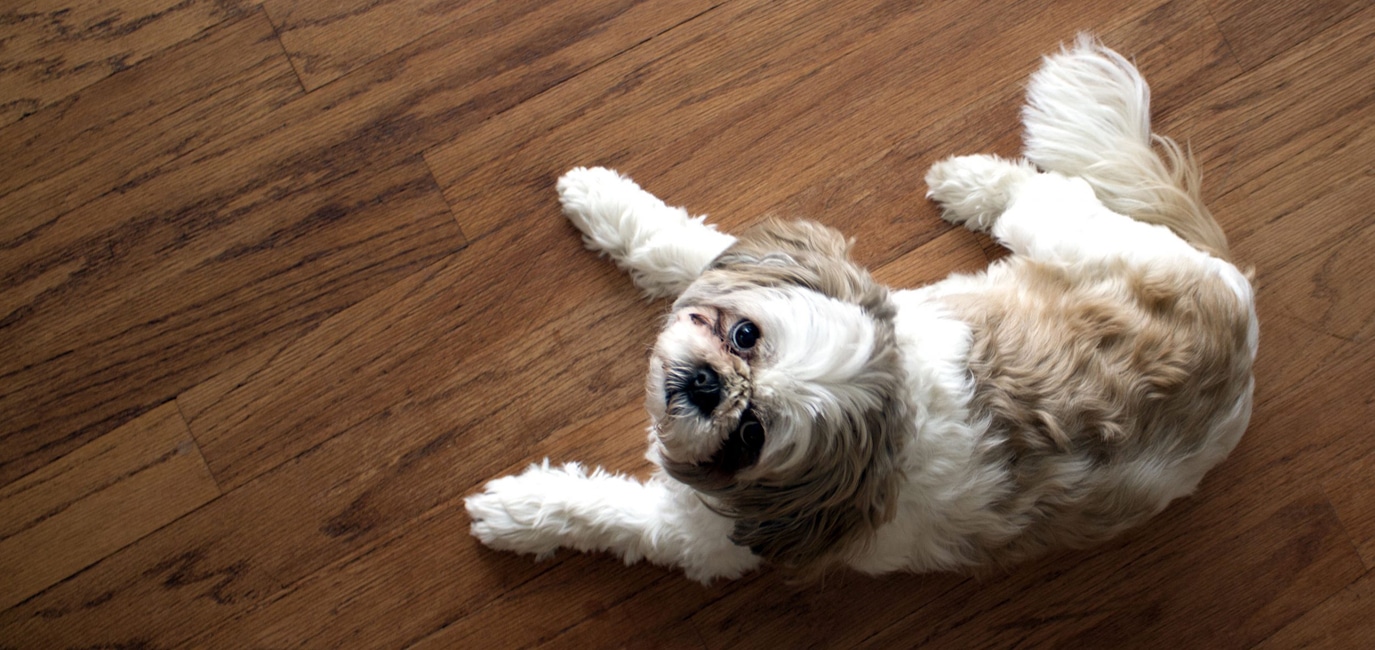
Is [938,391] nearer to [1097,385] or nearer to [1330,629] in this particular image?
[1097,385]

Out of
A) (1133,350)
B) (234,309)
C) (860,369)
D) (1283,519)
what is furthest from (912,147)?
(234,309)

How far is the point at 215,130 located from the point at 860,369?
153cm

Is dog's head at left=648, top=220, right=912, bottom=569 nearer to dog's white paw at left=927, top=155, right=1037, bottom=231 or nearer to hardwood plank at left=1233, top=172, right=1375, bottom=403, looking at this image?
dog's white paw at left=927, top=155, right=1037, bottom=231

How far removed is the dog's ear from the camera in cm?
130

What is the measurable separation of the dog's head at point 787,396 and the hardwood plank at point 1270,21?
1246 mm

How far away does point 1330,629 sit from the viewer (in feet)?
6.11

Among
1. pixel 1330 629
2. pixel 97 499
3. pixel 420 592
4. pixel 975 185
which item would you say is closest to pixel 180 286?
pixel 97 499

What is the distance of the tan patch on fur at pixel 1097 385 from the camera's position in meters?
1.38

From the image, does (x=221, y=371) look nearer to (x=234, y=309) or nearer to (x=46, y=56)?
(x=234, y=309)

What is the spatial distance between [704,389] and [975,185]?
3.10 feet

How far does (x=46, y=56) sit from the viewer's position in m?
1.89

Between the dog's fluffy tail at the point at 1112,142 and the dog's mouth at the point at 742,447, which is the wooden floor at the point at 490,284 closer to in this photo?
the dog's fluffy tail at the point at 1112,142

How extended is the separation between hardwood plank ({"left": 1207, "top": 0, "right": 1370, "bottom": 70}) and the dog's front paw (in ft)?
6.01

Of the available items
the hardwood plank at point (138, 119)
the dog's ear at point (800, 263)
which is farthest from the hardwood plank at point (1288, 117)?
the hardwood plank at point (138, 119)
